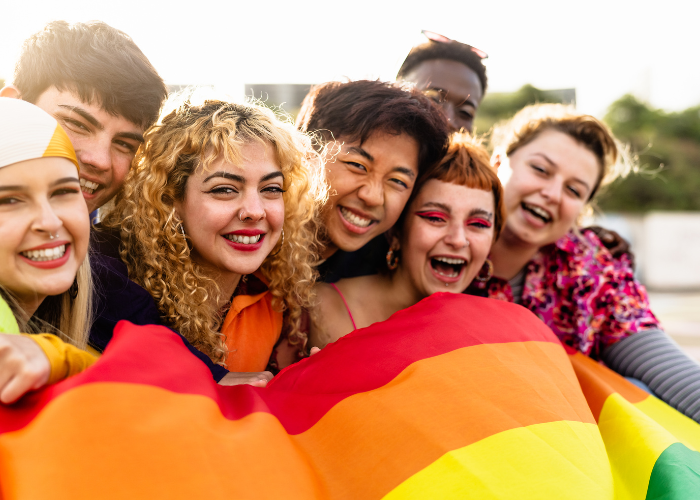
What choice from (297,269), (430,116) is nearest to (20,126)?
(297,269)

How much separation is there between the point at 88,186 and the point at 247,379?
1069 mm

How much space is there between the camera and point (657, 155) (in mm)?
17094

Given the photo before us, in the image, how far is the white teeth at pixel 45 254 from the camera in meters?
1.58

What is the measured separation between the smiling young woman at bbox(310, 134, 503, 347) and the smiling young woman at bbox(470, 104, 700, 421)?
1.63 ft

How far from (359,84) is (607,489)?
2.10m

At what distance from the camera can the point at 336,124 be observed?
2.74m

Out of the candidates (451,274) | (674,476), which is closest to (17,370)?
(674,476)

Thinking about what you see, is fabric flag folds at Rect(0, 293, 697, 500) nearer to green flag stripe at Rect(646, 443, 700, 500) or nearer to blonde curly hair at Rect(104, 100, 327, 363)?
green flag stripe at Rect(646, 443, 700, 500)

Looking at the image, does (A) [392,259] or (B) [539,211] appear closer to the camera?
(A) [392,259]

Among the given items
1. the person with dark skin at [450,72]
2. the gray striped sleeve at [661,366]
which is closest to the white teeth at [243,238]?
the person with dark skin at [450,72]

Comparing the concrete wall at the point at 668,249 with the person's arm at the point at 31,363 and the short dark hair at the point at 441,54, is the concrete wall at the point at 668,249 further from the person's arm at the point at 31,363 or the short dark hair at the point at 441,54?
the person's arm at the point at 31,363

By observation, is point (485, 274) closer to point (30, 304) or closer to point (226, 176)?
point (226, 176)

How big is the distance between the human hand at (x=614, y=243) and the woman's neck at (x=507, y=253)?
0.54 m

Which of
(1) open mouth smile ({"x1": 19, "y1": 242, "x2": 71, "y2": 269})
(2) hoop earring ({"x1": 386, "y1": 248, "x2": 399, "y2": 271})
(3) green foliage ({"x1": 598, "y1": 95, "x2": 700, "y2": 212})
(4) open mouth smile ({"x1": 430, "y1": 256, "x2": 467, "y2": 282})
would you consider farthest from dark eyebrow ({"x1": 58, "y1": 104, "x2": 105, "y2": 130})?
(3) green foliage ({"x1": 598, "y1": 95, "x2": 700, "y2": 212})
